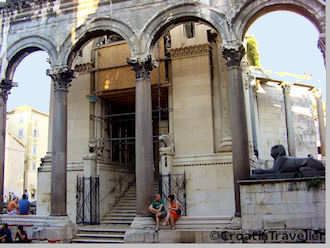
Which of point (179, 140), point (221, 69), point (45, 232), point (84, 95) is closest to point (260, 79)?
point (221, 69)

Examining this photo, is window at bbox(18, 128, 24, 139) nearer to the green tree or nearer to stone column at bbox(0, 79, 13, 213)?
stone column at bbox(0, 79, 13, 213)

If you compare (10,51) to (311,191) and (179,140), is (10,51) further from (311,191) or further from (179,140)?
(311,191)

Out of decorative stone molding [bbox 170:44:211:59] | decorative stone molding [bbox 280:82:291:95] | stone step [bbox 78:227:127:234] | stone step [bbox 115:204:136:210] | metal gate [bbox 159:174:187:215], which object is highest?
decorative stone molding [bbox 170:44:211:59]

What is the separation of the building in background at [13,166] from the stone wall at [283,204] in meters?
39.7

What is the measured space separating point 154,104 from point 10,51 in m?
6.93

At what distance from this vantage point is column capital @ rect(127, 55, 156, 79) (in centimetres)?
1384

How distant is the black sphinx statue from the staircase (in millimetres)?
4942

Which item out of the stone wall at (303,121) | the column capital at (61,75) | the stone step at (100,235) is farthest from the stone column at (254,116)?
the column capital at (61,75)

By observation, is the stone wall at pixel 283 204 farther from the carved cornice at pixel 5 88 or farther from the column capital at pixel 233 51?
the carved cornice at pixel 5 88

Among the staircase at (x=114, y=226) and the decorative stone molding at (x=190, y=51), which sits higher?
the decorative stone molding at (x=190, y=51)

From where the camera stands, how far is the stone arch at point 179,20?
13.3m

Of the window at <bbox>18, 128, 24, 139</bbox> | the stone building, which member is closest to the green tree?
the stone building

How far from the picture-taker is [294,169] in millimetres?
11078

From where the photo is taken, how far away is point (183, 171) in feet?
52.1
